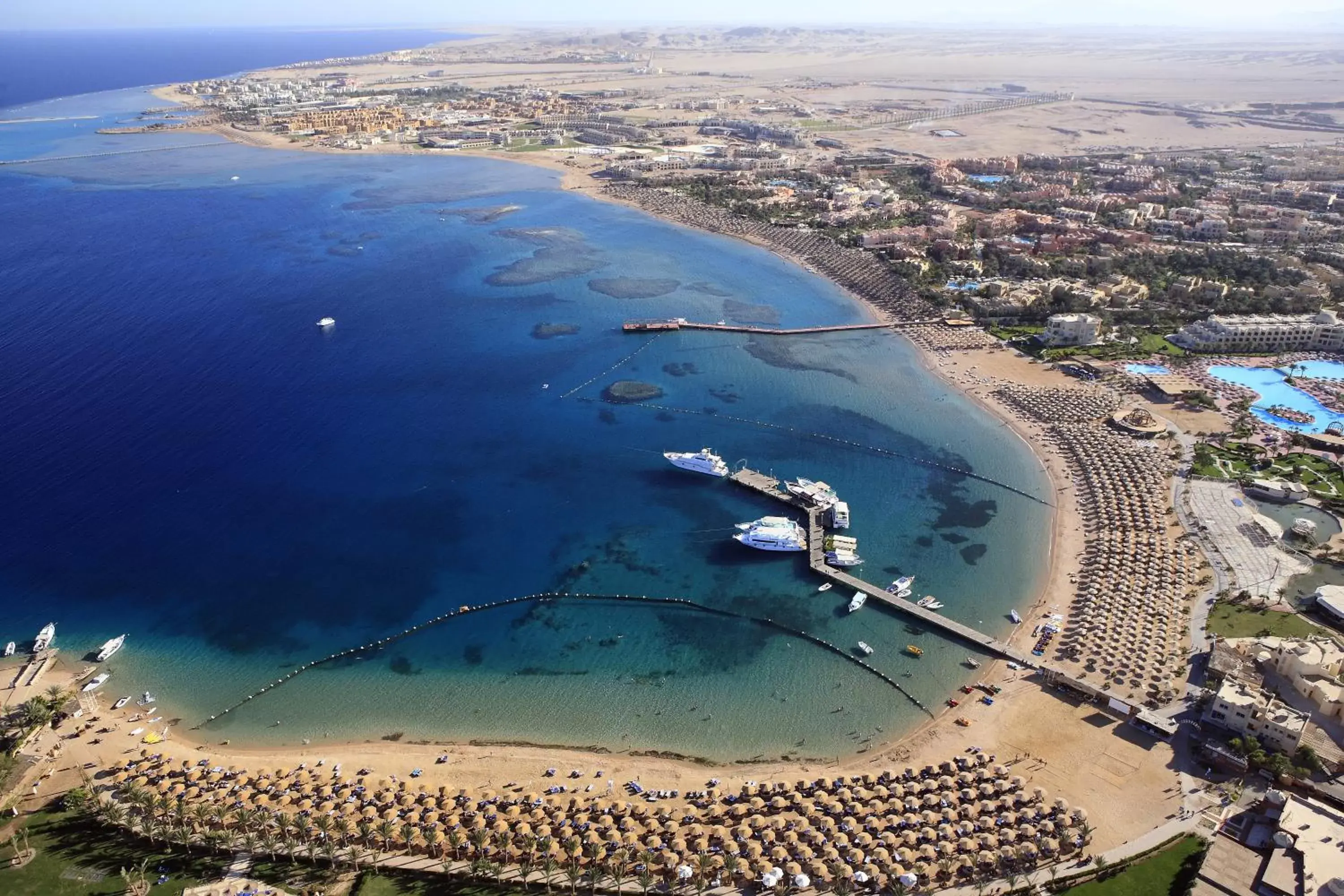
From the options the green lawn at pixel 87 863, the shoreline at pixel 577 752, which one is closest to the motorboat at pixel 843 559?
the shoreline at pixel 577 752

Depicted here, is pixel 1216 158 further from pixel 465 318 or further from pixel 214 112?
pixel 214 112

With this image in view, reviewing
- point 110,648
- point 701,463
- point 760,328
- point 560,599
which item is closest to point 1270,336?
point 760,328

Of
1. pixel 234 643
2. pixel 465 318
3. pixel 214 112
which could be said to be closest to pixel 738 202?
pixel 465 318

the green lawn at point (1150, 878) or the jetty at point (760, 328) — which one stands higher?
the jetty at point (760, 328)

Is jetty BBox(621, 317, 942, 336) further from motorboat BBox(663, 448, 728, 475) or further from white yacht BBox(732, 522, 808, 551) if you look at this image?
white yacht BBox(732, 522, 808, 551)

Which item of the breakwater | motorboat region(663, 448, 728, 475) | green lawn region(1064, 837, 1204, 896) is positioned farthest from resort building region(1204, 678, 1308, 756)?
motorboat region(663, 448, 728, 475)

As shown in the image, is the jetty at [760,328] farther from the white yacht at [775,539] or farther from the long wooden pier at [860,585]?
the white yacht at [775,539]
